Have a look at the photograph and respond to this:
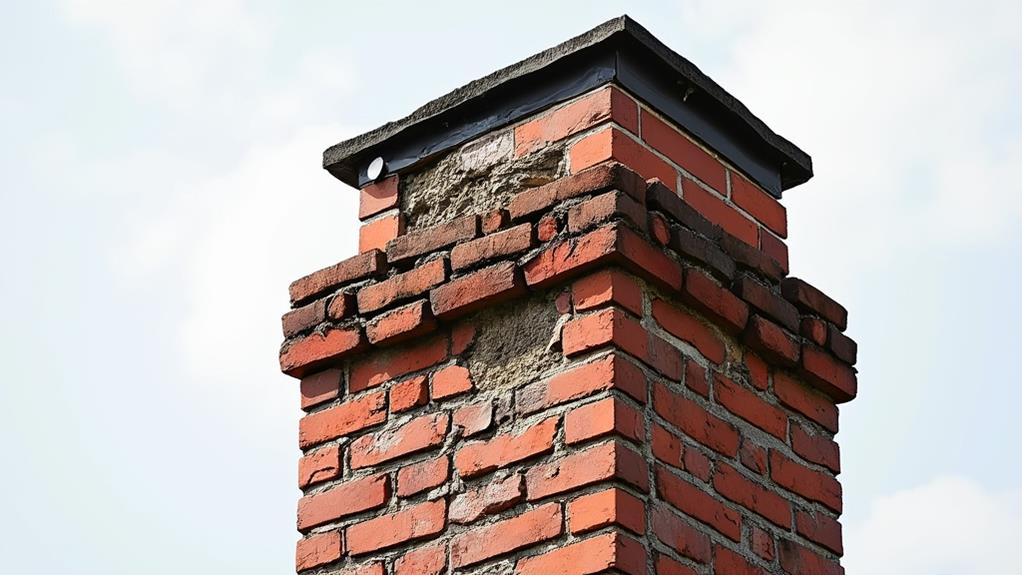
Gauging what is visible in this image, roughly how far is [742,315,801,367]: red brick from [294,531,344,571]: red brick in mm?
900

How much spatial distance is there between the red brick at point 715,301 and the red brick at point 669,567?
523mm

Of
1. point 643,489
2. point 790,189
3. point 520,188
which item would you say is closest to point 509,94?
point 520,188

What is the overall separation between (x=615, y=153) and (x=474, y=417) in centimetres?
58

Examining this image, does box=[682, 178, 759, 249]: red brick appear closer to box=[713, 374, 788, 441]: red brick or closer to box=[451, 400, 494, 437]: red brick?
box=[713, 374, 788, 441]: red brick

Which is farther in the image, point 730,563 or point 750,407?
point 750,407

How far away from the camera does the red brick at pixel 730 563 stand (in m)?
3.02

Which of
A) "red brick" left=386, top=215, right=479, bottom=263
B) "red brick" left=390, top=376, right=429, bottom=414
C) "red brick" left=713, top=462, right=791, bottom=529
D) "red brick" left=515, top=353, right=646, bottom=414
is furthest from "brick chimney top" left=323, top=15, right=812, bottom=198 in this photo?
"red brick" left=713, top=462, right=791, bottom=529

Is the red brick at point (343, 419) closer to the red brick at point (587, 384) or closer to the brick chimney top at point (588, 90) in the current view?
the red brick at point (587, 384)

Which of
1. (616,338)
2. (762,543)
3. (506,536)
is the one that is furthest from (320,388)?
(762,543)

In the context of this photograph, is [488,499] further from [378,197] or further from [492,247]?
[378,197]

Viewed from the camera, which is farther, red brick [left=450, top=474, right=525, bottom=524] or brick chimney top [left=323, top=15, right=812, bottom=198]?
brick chimney top [left=323, top=15, right=812, bottom=198]

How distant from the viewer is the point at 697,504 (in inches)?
118

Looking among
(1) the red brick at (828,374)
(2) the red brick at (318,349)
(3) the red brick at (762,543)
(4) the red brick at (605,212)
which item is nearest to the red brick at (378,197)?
(2) the red brick at (318,349)

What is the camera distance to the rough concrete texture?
10.8 ft
